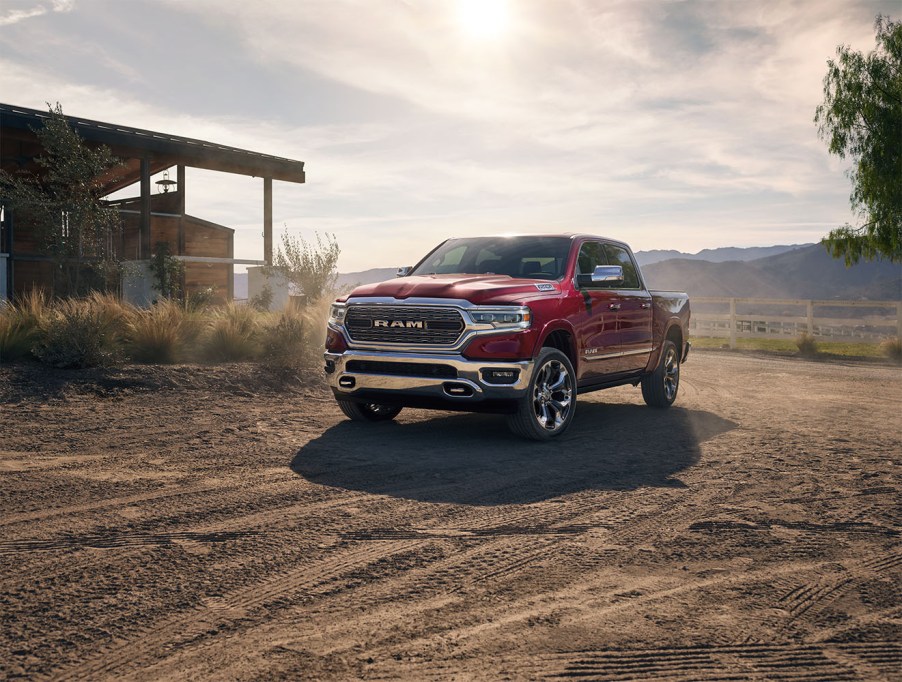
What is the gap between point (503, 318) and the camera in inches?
298

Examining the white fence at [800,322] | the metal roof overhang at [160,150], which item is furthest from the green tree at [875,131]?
the metal roof overhang at [160,150]

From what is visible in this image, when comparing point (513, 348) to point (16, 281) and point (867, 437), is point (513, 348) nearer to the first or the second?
point (867, 437)

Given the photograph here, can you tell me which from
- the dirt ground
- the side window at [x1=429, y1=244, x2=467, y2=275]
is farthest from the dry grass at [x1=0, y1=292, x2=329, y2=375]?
the side window at [x1=429, y1=244, x2=467, y2=275]

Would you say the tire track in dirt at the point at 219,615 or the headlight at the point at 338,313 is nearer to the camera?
the tire track in dirt at the point at 219,615

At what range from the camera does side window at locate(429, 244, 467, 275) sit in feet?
30.6

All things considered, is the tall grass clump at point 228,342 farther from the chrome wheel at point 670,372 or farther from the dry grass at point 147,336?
the chrome wheel at point 670,372

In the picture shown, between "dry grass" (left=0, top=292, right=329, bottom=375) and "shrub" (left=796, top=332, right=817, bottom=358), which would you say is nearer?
"dry grass" (left=0, top=292, right=329, bottom=375)

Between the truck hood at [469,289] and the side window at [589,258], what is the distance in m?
0.84

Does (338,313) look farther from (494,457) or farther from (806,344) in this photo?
(806,344)

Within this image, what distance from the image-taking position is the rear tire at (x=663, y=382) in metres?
10.7

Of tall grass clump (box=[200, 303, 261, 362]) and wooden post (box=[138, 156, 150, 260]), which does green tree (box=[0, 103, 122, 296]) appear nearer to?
wooden post (box=[138, 156, 150, 260])

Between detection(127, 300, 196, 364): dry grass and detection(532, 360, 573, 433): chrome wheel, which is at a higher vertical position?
detection(127, 300, 196, 364): dry grass

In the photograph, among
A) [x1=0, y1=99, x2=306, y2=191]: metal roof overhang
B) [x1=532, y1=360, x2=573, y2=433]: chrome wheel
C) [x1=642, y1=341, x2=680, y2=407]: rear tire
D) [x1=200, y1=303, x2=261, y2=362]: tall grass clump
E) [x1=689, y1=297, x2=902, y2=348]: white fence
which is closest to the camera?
[x1=532, y1=360, x2=573, y2=433]: chrome wheel

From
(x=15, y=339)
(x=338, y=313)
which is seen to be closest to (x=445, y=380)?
(x=338, y=313)
